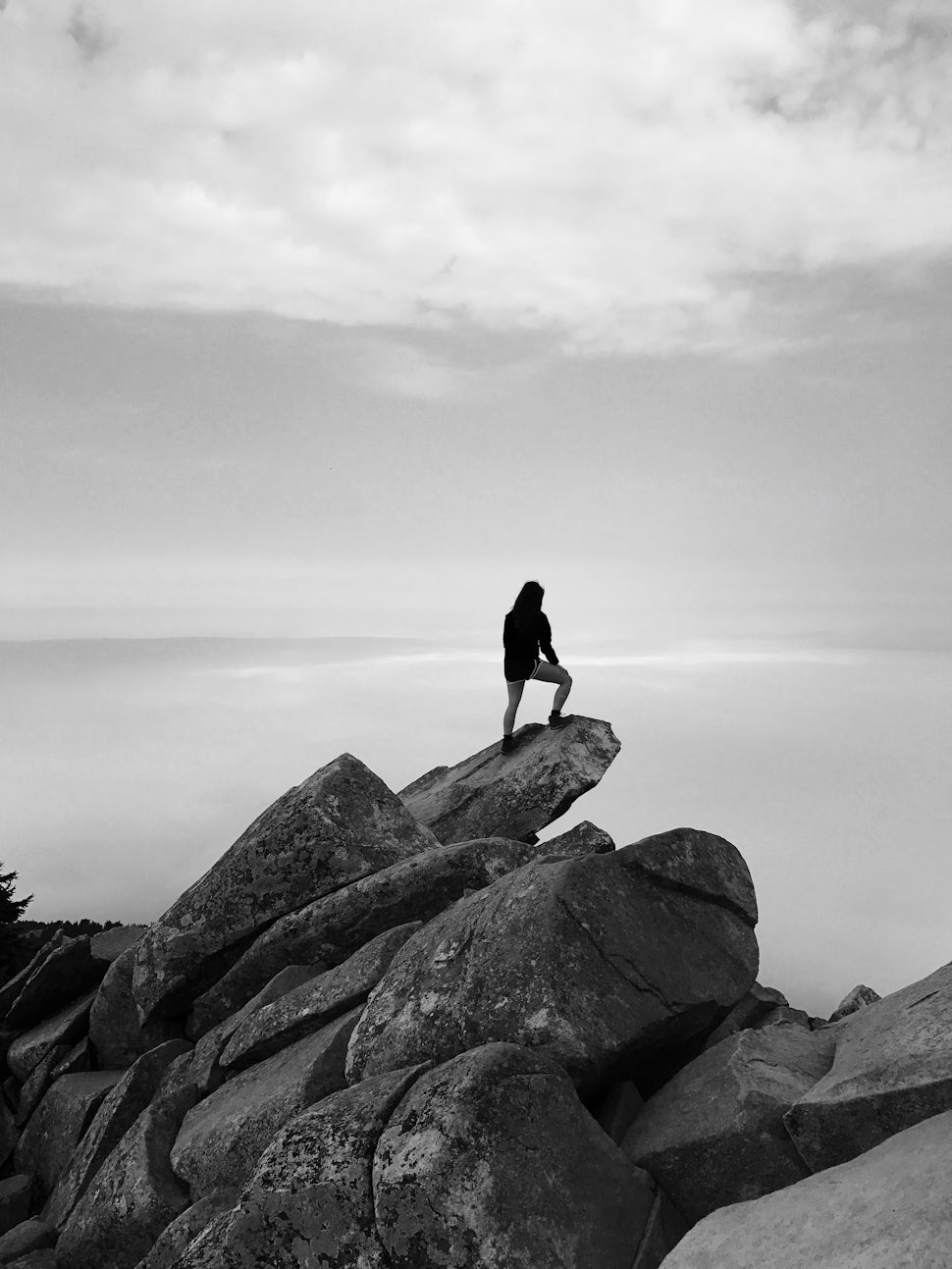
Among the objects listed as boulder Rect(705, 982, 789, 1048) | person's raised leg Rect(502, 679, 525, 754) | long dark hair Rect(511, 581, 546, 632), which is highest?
long dark hair Rect(511, 581, 546, 632)

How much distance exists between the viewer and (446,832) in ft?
83.0

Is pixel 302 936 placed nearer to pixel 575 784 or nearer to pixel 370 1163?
pixel 370 1163

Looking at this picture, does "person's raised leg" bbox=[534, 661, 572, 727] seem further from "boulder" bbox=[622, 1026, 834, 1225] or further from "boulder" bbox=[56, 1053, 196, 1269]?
"boulder" bbox=[622, 1026, 834, 1225]

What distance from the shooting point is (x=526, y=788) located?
25766mm

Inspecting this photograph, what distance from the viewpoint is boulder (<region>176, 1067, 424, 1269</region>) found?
10.9 meters

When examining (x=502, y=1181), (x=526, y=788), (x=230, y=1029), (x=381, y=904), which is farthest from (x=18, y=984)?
(x=502, y=1181)

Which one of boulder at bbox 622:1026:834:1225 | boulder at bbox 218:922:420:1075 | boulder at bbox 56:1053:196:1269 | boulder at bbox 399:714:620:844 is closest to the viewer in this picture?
boulder at bbox 622:1026:834:1225

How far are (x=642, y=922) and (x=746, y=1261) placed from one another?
5101 millimetres

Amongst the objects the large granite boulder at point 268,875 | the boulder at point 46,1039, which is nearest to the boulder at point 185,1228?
the large granite boulder at point 268,875

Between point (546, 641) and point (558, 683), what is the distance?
127 cm

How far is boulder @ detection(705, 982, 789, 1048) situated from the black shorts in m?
12.2

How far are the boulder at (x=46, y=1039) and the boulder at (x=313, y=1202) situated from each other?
12272 mm

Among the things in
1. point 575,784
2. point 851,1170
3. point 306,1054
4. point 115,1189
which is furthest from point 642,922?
point 575,784

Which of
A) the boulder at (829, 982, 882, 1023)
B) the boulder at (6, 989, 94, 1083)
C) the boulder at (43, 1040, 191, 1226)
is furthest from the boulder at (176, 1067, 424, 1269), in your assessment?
the boulder at (829, 982, 882, 1023)
